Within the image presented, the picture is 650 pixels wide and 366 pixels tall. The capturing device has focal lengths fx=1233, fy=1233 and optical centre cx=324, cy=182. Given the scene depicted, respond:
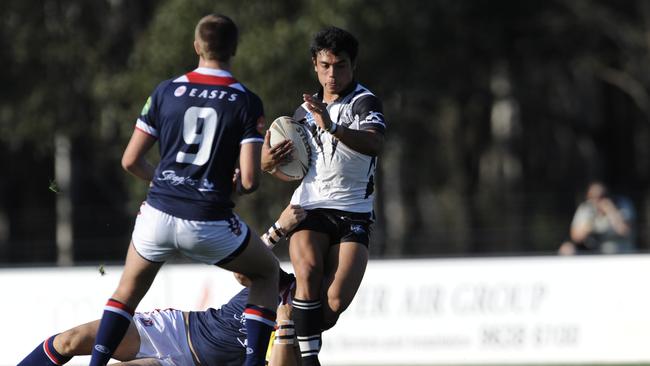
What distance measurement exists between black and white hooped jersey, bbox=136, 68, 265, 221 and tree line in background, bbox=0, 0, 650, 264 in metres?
11.1

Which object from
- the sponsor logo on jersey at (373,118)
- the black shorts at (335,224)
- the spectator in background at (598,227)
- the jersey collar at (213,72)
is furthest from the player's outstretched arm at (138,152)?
the spectator in background at (598,227)

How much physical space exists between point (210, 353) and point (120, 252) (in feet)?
52.7

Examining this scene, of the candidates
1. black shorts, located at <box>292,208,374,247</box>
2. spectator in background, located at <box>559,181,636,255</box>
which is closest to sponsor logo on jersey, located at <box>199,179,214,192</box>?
black shorts, located at <box>292,208,374,247</box>

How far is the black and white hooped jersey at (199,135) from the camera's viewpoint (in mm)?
6113

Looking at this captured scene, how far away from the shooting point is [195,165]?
6145 millimetres

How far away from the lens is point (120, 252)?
74.6 ft

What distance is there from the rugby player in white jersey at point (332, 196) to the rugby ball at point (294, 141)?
48 millimetres

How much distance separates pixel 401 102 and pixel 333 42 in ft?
60.2

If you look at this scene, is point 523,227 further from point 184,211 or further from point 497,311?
point 184,211

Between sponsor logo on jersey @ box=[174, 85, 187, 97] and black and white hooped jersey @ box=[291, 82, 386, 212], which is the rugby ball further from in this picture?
sponsor logo on jersey @ box=[174, 85, 187, 97]

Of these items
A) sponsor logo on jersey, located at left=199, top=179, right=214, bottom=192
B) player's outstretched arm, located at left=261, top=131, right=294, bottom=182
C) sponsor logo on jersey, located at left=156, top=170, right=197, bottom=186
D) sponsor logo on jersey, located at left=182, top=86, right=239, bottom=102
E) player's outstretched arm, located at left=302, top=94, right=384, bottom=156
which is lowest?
→ sponsor logo on jersey, located at left=199, top=179, right=214, bottom=192

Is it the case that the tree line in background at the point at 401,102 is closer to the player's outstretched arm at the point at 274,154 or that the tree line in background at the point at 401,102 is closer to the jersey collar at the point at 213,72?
the player's outstretched arm at the point at 274,154

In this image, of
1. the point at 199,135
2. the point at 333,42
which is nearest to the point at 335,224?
the point at 333,42

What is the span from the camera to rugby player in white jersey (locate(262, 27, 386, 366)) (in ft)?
23.8
